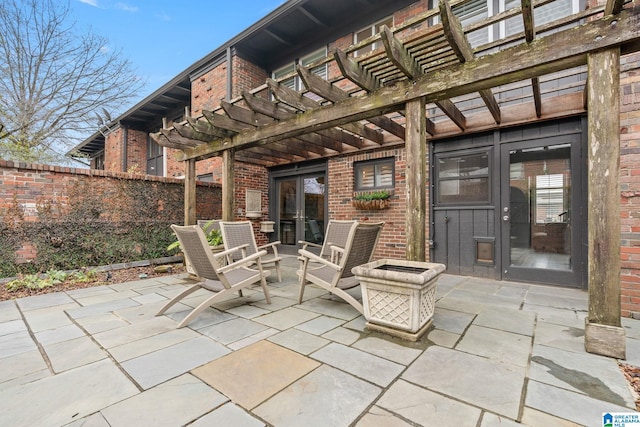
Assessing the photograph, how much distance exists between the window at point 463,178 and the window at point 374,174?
869mm

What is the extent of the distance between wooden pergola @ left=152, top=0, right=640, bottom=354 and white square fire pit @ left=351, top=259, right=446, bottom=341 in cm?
42

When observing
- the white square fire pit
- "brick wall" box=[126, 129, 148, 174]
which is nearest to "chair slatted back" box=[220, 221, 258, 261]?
the white square fire pit

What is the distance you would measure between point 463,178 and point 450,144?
1.89 ft

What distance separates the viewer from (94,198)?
189 inches

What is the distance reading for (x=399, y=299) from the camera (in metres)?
2.19

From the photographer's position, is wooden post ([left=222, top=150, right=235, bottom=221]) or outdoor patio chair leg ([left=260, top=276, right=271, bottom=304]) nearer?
outdoor patio chair leg ([left=260, top=276, right=271, bottom=304])

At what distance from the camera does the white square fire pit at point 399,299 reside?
2.12 meters

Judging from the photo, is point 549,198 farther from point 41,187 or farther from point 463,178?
point 41,187

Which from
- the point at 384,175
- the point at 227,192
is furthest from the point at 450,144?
the point at 227,192

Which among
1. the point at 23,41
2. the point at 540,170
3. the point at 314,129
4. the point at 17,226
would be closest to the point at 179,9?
the point at 23,41

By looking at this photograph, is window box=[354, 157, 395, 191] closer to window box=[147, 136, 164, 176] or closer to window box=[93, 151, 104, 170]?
window box=[147, 136, 164, 176]

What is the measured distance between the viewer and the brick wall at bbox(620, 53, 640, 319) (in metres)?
2.68

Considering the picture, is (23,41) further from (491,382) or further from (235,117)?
(491,382)

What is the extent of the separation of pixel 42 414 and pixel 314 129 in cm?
319
